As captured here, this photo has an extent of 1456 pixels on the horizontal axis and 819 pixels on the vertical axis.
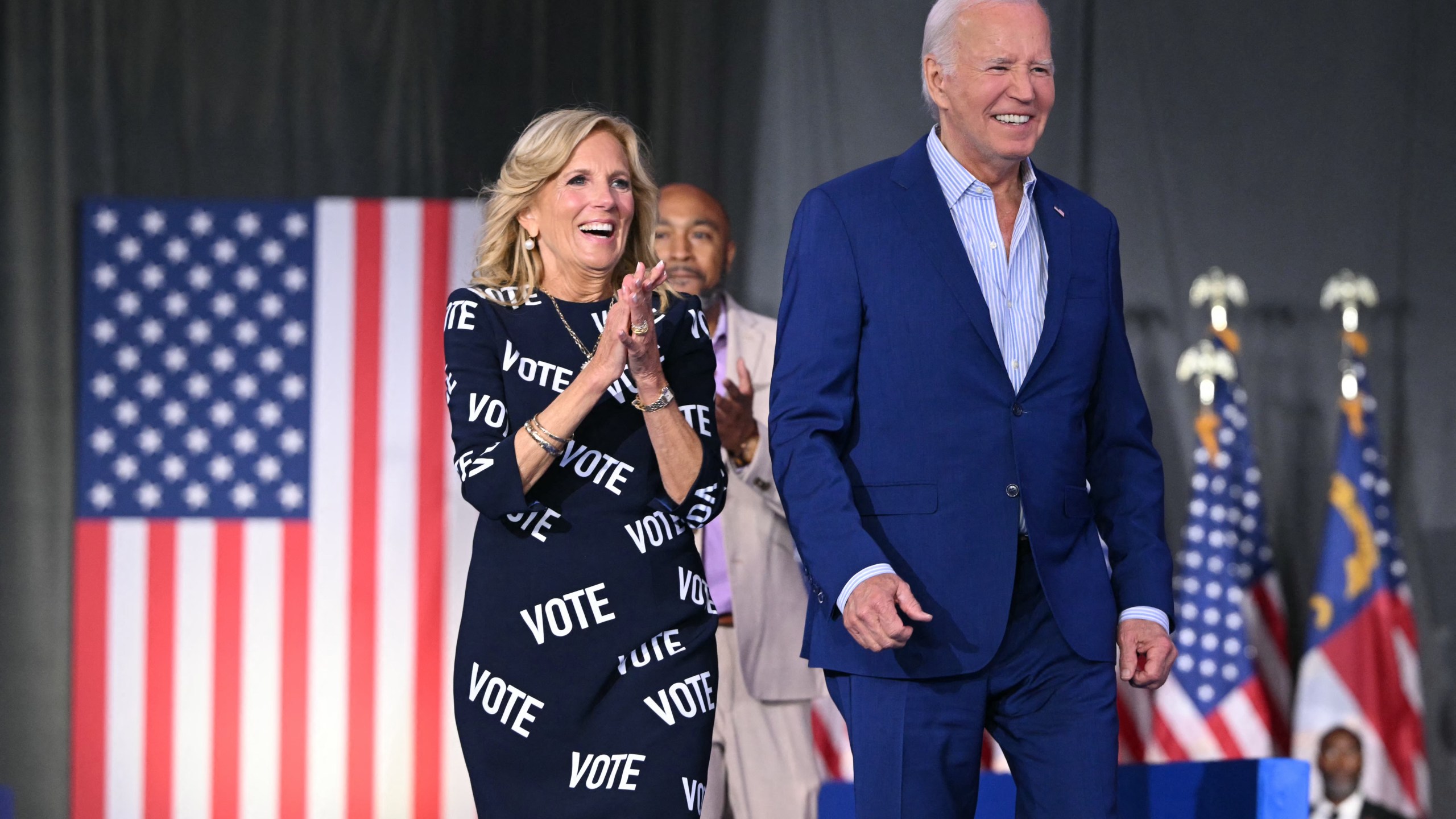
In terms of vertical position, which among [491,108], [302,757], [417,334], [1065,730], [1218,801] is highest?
[491,108]

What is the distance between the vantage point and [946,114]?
1.97m

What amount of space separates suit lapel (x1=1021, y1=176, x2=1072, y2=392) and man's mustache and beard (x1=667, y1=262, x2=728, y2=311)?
1.43m

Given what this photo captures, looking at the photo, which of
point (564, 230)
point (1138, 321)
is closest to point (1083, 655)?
point (564, 230)

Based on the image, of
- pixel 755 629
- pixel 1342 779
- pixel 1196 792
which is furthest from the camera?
pixel 1342 779

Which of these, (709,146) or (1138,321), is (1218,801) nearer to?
(1138,321)

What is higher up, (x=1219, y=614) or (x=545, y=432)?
(x=545, y=432)

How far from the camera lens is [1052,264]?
6.36 ft

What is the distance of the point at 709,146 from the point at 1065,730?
2890mm

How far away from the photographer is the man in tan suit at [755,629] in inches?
124

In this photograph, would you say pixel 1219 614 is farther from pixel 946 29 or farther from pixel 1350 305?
pixel 946 29

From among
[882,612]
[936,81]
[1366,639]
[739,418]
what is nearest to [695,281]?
[739,418]

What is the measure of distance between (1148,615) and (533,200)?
1109mm

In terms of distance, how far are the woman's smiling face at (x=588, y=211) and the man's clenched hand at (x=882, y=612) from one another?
78 cm

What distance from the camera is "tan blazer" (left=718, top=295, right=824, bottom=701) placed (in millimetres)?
3141
